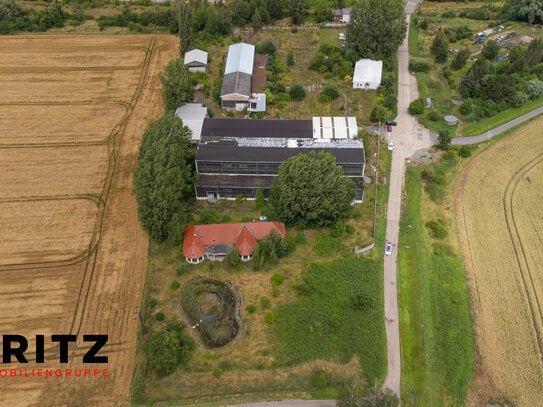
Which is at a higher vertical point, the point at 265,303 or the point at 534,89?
the point at 534,89

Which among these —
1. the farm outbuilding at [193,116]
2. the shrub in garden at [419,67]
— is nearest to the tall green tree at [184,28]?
the farm outbuilding at [193,116]

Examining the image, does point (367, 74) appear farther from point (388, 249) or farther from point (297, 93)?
point (388, 249)

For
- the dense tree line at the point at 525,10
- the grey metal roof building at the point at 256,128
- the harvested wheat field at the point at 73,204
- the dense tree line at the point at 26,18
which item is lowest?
the harvested wheat field at the point at 73,204

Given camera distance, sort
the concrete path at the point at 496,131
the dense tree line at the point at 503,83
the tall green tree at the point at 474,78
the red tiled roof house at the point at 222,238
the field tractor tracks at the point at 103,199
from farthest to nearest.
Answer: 1. the tall green tree at the point at 474,78
2. the dense tree line at the point at 503,83
3. the concrete path at the point at 496,131
4. the red tiled roof house at the point at 222,238
5. the field tractor tracks at the point at 103,199

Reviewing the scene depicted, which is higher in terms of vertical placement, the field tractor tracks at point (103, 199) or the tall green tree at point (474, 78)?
the tall green tree at point (474, 78)

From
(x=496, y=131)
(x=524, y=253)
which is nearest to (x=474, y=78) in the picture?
(x=496, y=131)

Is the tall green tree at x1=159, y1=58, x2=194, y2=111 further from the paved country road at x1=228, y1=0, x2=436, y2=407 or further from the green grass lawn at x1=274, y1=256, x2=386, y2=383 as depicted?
the green grass lawn at x1=274, y1=256, x2=386, y2=383

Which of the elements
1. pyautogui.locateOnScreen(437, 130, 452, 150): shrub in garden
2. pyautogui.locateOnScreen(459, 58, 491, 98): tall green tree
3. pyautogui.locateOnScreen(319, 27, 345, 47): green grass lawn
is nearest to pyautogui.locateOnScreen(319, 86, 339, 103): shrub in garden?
pyautogui.locateOnScreen(437, 130, 452, 150): shrub in garden

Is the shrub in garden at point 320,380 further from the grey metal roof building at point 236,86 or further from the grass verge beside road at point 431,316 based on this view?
the grey metal roof building at point 236,86
